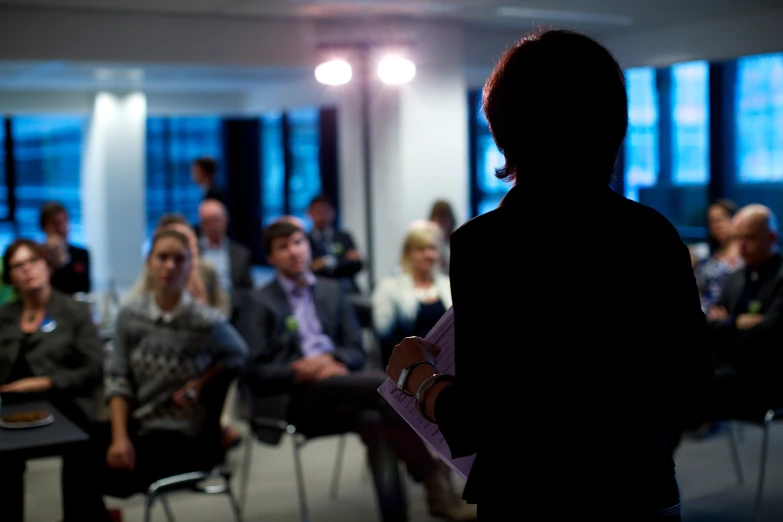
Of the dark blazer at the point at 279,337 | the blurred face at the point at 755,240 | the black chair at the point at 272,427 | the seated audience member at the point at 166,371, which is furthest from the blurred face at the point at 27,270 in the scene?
the blurred face at the point at 755,240

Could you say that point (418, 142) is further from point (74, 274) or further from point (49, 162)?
point (49, 162)

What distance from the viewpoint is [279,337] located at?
14.6ft

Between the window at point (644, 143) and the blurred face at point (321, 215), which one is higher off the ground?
the window at point (644, 143)

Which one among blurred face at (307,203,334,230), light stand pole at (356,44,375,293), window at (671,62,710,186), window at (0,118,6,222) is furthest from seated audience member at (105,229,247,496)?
window at (0,118,6,222)

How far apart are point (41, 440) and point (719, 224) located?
510cm

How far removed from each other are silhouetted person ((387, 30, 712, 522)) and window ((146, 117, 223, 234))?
17326mm

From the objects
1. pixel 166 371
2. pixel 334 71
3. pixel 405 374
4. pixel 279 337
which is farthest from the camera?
pixel 334 71

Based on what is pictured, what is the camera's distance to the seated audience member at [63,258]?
22.3 ft

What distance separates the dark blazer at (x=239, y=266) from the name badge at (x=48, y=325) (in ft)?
7.21

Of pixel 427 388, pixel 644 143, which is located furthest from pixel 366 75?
pixel 427 388

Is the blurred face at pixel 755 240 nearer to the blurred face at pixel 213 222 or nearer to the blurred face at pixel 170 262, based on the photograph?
the blurred face at pixel 170 262

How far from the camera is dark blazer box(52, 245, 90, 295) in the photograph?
22.3 feet

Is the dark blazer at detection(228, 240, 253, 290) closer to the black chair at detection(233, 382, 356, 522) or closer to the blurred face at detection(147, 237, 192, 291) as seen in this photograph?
the black chair at detection(233, 382, 356, 522)

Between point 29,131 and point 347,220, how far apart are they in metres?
11.5
